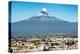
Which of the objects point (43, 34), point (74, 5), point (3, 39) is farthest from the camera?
point (74, 5)

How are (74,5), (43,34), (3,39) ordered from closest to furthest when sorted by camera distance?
(3,39)
(43,34)
(74,5)

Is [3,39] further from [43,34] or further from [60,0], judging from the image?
[60,0]

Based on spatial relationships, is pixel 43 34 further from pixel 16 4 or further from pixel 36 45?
pixel 16 4

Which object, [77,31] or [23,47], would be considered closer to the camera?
[23,47]

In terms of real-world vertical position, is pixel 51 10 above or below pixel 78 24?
above

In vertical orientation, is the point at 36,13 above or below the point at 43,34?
above

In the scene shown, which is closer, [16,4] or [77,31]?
[16,4]

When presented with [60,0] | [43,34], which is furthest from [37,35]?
[60,0]

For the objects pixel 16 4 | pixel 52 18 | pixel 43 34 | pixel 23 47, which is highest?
pixel 16 4

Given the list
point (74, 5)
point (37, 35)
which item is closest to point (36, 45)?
point (37, 35)
